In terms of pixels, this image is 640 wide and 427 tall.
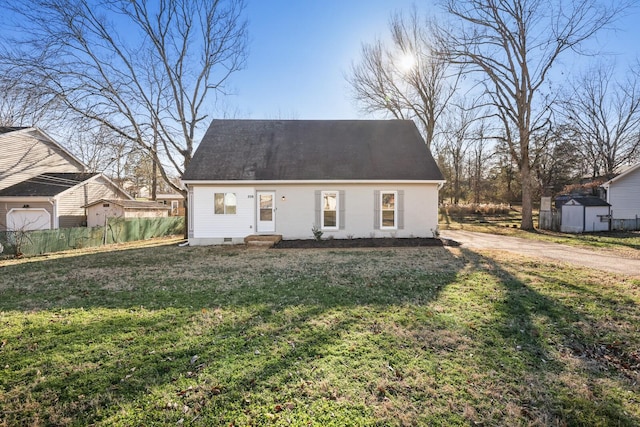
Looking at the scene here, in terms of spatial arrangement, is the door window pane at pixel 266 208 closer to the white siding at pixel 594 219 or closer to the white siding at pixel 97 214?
the white siding at pixel 97 214

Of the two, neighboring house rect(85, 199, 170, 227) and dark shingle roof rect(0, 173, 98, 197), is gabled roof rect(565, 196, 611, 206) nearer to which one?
neighboring house rect(85, 199, 170, 227)

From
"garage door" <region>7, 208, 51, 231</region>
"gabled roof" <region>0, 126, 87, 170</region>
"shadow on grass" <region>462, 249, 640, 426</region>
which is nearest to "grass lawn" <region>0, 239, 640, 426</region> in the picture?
"shadow on grass" <region>462, 249, 640, 426</region>

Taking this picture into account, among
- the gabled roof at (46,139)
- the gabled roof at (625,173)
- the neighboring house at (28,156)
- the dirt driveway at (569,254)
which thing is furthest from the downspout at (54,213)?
the gabled roof at (625,173)

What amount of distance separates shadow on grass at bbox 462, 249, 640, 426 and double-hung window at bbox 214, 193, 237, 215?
997 centimetres

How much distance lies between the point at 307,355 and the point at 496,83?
19592 mm

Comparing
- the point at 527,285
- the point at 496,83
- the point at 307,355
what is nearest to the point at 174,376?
the point at 307,355

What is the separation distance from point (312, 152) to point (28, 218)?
1599 centimetres

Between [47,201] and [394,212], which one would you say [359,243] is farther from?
[47,201]

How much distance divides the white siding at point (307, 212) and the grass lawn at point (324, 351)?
5788 mm

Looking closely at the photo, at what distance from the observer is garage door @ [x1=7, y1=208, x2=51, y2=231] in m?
16.0

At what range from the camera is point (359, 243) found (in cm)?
1169

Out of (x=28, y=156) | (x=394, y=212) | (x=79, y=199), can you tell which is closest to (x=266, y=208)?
(x=394, y=212)

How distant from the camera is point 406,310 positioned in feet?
15.5

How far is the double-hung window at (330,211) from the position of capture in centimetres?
1250
